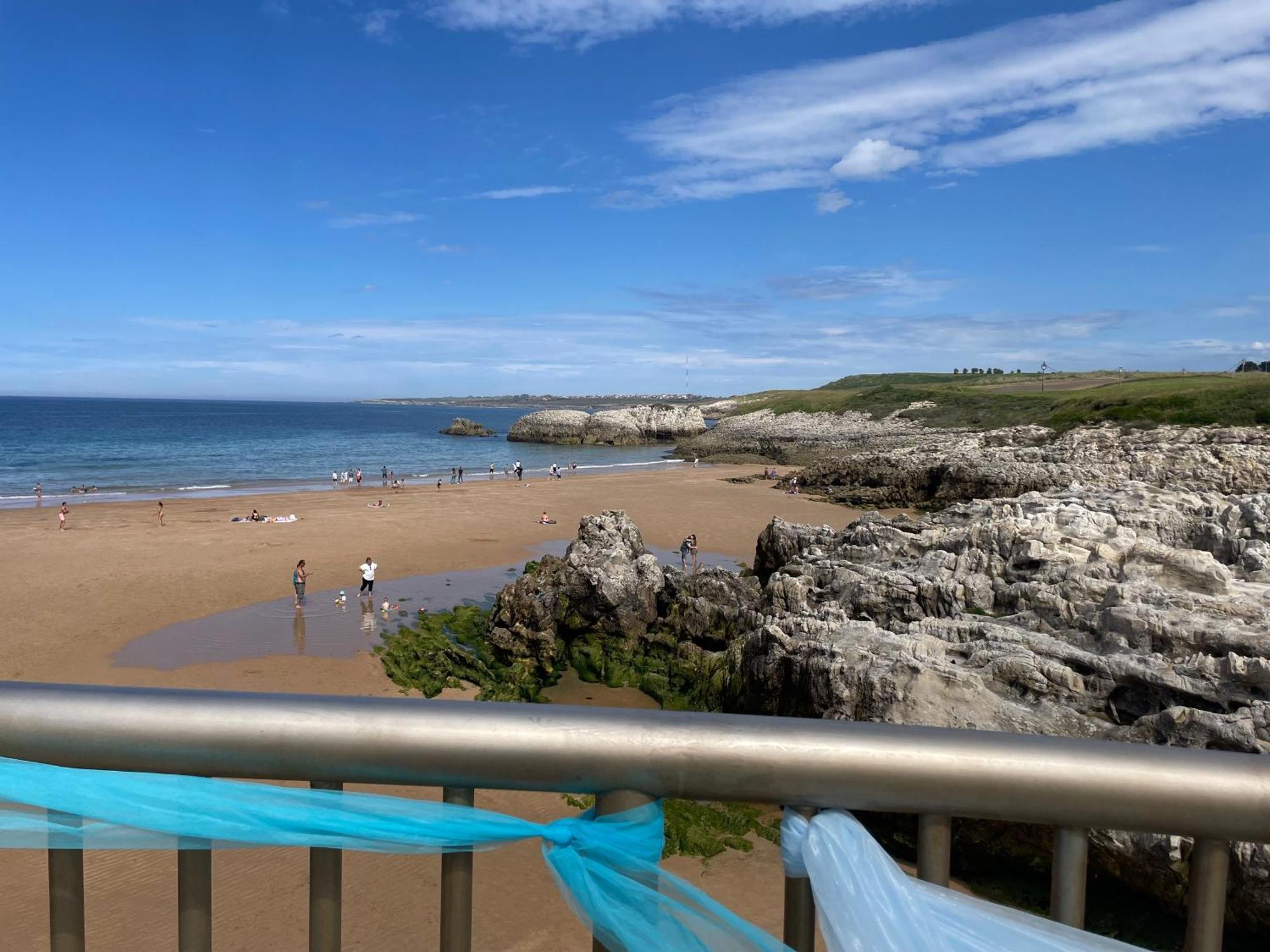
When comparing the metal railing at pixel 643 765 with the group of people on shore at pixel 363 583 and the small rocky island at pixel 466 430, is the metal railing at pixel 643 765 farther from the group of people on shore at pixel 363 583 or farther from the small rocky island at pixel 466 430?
the small rocky island at pixel 466 430

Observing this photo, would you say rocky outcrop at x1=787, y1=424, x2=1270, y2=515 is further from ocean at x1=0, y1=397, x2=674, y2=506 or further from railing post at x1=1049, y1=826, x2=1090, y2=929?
ocean at x1=0, y1=397, x2=674, y2=506

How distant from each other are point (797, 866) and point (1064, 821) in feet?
1.53

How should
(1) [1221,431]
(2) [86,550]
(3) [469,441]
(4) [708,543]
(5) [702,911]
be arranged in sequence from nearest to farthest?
(5) [702,911]
(2) [86,550]
(4) [708,543]
(1) [1221,431]
(3) [469,441]

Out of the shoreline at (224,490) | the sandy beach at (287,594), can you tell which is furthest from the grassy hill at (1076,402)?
the shoreline at (224,490)

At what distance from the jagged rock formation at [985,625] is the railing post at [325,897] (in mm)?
5611

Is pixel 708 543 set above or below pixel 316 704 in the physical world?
below

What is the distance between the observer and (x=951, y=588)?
10.1 meters

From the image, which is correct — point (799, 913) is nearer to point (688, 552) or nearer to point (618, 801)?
point (618, 801)

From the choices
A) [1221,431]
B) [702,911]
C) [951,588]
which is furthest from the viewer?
[1221,431]

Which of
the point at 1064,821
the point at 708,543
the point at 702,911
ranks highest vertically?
the point at 1064,821

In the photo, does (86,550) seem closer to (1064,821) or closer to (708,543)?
(708,543)

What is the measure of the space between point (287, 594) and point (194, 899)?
19.1 meters

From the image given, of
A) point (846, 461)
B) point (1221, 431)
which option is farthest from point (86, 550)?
point (1221, 431)

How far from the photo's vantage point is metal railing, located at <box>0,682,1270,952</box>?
134 cm
